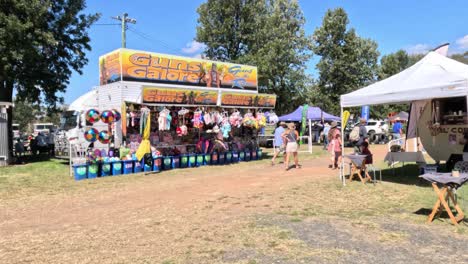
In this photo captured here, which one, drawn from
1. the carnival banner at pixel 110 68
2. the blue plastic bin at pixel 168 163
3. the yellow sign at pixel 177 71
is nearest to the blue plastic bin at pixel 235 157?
the blue plastic bin at pixel 168 163

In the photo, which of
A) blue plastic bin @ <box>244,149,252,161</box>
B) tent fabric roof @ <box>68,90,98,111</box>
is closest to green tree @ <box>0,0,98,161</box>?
tent fabric roof @ <box>68,90,98,111</box>

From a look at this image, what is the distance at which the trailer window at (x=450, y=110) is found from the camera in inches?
407

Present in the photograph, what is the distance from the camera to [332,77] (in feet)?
97.5

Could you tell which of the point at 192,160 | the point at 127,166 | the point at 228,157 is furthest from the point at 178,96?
the point at 228,157

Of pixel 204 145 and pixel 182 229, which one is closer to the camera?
pixel 182 229

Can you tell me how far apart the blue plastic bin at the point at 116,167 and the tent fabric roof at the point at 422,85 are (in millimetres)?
7374

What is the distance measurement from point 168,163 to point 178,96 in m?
2.45

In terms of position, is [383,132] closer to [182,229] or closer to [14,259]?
[182,229]

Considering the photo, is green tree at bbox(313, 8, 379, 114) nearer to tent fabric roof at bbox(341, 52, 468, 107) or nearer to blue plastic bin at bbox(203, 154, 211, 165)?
blue plastic bin at bbox(203, 154, 211, 165)

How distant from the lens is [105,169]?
12.0 m

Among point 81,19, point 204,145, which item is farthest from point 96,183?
point 81,19

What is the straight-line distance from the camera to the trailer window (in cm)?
1034

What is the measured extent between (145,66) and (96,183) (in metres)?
5.49

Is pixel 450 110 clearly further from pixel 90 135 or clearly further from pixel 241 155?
Answer: pixel 90 135
